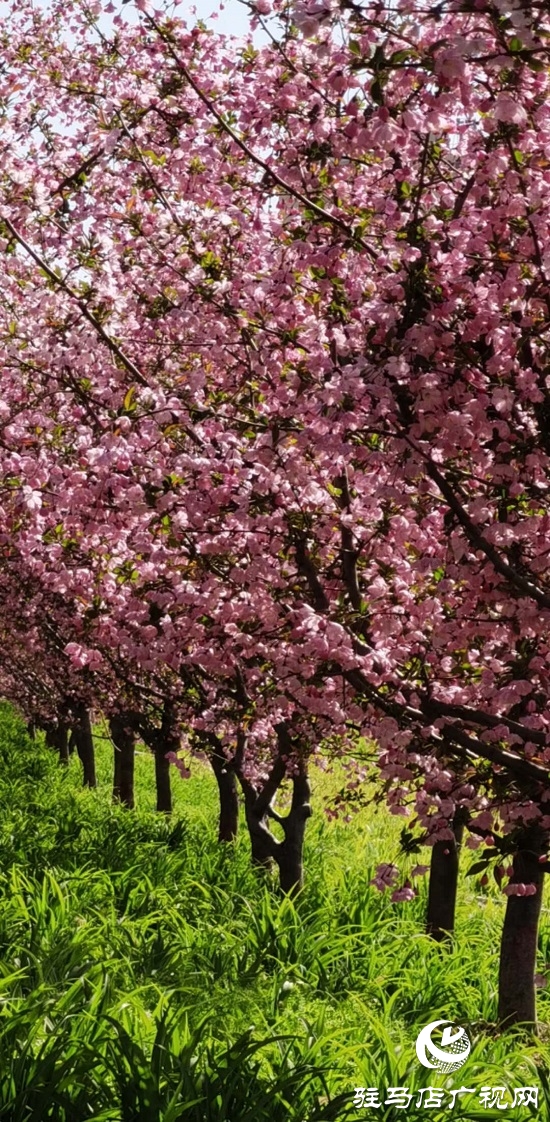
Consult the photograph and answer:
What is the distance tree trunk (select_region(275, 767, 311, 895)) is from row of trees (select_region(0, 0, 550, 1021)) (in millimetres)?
1645

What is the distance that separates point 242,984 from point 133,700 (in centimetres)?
696

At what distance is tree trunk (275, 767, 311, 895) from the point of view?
10.2 meters

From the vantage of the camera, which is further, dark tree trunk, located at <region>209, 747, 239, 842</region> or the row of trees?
dark tree trunk, located at <region>209, 747, 239, 842</region>

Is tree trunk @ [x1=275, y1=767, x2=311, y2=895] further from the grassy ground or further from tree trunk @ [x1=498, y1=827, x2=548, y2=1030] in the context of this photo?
tree trunk @ [x1=498, y1=827, x2=548, y2=1030]

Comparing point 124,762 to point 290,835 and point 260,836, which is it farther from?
point 290,835

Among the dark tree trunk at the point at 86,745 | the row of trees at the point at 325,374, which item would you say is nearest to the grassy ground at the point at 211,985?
the row of trees at the point at 325,374

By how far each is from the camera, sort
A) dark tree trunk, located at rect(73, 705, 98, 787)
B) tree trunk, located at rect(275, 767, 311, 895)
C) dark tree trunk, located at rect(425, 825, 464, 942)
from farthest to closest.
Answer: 1. dark tree trunk, located at rect(73, 705, 98, 787)
2. tree trunk, located at rect(275, 767, 311, 895)
3. dark tree trunk, located at rect(425, 825, 464, 942)

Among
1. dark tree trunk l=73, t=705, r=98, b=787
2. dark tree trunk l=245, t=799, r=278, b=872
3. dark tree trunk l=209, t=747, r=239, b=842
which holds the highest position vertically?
dark tree trunk l=73, t=705, r=98, b=787

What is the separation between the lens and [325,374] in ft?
15.8

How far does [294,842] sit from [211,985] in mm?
3400

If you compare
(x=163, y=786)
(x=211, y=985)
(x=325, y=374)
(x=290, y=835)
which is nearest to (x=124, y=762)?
(x=163, y=786)

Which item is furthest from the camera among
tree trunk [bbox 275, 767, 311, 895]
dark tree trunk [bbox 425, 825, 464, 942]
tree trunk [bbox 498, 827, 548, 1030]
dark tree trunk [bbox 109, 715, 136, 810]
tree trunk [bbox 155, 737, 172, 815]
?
dark tree trunk [bbox 109, 715, 136, 810]

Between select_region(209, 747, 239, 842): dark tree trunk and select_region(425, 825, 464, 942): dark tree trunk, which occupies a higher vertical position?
select_region(209, 747, 239, 842): dark tree trunk

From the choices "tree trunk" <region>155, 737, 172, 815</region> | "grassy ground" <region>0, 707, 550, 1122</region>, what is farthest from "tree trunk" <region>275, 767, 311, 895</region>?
"tree trunk" <region>155, 737, 172, 815</region>
